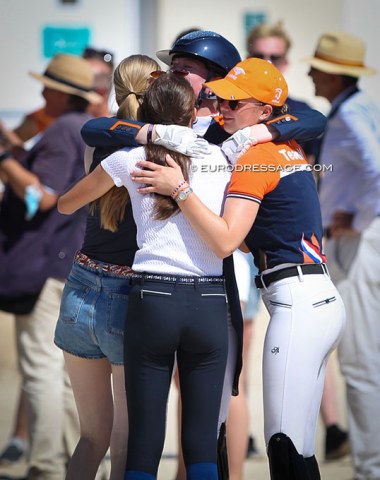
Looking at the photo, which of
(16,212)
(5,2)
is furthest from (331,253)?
(5,2)

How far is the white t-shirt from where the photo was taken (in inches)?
117

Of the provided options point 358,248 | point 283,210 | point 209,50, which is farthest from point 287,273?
point 358,248

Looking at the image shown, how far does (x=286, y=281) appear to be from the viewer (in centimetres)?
319

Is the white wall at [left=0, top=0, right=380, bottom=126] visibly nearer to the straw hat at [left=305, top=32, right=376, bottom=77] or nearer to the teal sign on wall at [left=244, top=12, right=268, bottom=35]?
the teal sign on wall at [left=244, top=12, right=268, bottom=35]

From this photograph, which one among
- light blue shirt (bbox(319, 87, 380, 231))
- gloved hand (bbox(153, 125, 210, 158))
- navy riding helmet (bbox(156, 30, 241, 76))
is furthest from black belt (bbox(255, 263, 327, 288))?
light blue shirt (bbox(319, 87, 380, 231))

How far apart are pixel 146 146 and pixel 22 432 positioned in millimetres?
2637

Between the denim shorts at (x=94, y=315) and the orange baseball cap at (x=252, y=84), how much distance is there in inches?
27.2

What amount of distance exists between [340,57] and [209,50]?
5.47 feet

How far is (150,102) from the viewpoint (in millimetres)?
3051

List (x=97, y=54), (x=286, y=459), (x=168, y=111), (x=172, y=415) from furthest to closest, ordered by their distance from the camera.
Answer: (x=97, y=54) < (x=172, y=415) < (x=286, y=459) < (x=168, y=111)

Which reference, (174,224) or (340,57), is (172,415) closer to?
(340,57)

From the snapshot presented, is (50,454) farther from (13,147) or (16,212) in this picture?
(13,147)

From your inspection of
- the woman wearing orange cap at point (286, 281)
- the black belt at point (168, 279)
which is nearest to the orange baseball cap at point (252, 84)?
the woman wearing orange cap at point (286, 281)

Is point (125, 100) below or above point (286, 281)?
above
